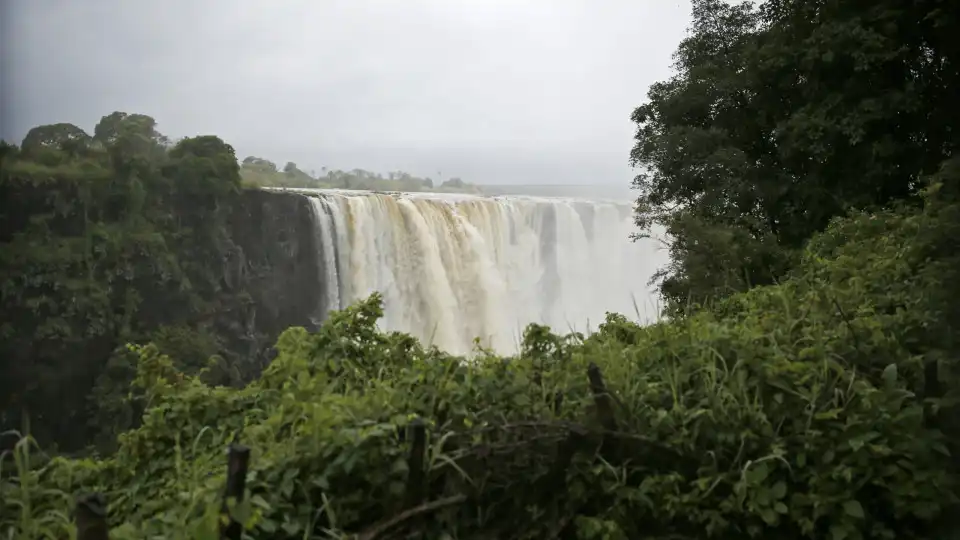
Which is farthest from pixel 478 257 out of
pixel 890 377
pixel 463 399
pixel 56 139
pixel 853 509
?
pixel 853 509

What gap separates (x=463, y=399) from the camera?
3.96ft

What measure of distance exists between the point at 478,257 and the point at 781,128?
52.3 inches

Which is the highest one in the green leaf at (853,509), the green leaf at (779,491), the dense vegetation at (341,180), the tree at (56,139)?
the tree at (56,139)

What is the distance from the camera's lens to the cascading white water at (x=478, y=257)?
9.17 feet

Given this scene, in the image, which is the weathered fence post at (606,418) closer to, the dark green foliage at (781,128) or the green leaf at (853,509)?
the green leaf at (853,509)

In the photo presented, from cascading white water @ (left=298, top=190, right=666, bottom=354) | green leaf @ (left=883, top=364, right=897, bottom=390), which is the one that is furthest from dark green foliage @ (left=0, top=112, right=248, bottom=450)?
green leaf @ (left=883, top=364, right=897, bottom=390)

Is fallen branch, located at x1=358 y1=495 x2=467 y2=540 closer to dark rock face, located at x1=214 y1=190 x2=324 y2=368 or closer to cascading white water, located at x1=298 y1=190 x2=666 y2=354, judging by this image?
dark rock face, located at x1=214 y1=190 x2=324 y2=368

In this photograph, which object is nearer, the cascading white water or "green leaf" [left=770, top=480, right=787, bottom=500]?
"green leaf" [left=770, top=480, right=787, bottom=500]

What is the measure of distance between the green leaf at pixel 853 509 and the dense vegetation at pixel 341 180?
183 centimetres

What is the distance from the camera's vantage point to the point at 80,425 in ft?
5.43

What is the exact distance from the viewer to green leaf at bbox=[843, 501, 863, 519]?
1088mm

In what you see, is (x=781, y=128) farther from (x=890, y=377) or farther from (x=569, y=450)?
(x=569, y=450)

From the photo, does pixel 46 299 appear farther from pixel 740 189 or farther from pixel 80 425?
pixel 740 189

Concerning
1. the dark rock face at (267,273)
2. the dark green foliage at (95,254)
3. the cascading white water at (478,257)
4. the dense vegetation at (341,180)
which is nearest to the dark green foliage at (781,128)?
the cascading white water at (478,257)
